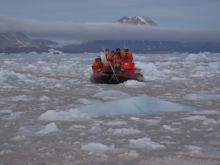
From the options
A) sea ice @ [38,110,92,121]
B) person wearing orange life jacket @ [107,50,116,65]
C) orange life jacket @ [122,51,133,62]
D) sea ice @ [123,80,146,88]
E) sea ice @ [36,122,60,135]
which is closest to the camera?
sea ice @ [36,122,60,135]

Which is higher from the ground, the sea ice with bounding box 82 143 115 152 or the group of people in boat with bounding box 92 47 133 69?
the group of people in boat with bounding box 92 47 133 69

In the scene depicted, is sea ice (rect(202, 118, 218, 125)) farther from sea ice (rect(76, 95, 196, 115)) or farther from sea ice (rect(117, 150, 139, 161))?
sea ice (rect(117, 150, 139, 161))

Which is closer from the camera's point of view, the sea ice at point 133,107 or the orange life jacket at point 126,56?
the sea ice at point 133,107

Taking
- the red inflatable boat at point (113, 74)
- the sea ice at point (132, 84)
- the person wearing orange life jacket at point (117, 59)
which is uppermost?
the person wearing orange life jacket at point (117, 59)

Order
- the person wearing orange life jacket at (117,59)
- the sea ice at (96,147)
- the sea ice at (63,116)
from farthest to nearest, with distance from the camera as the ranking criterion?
the person wearing orange life jacket at (117,59)
the sea ice at (63,116)
the sea ice at (96,147)

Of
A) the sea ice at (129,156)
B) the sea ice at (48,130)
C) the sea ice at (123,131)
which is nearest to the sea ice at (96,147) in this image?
the sea ice at (129,156)

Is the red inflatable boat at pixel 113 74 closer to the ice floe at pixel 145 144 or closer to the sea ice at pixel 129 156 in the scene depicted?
the ice floe at pixel 145 144

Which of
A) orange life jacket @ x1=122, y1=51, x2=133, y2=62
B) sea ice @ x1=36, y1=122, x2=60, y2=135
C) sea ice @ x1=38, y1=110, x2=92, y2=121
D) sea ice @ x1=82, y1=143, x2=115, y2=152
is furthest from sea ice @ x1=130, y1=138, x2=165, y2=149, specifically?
orange life jacket @ x1=122, y1=51, x2=133, y2=62

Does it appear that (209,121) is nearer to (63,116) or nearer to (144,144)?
(144,144)

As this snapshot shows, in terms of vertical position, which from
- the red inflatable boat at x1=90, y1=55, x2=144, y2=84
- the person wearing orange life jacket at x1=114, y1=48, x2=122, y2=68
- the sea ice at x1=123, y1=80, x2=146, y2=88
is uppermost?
the person wearing orange life jacket at x1=114, y1=48, x2=122, y2=68

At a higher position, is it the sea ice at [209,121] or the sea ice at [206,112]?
the sea ice at [209,121]

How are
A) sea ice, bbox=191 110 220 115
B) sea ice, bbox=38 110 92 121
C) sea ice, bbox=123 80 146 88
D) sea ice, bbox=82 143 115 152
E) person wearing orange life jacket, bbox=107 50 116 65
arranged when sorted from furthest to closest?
person wearing orange life jacket, bbox=107 50 116 65, sea ice, bbox=123 80 146 88, sea ice, bbox=191 110 220 115, sea ice, bbox=38 110 92 121, sea ice, bbox=82 143 115 152

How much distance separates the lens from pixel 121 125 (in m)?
5.80

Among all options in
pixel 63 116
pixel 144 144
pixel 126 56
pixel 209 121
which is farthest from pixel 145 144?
pixel 126 56
